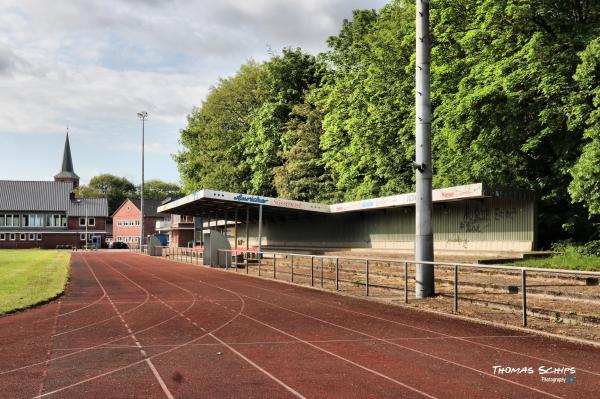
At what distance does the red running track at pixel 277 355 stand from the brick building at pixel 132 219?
96696mm

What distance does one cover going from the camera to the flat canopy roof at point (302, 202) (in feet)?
71.4

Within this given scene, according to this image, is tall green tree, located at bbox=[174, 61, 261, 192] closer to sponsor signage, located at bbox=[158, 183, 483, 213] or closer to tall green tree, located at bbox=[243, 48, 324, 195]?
tall green tree, located at bbox=[243, 48, 324, 195]

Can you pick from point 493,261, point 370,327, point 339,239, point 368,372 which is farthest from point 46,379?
point 339,239

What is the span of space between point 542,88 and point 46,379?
17.0m

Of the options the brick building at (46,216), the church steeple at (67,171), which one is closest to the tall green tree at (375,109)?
the brick building at (46,216)

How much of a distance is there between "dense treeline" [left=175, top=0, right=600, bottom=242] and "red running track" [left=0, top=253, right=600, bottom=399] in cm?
913

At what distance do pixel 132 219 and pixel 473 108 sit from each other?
3748 inches

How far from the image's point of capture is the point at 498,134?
20875 millimetres

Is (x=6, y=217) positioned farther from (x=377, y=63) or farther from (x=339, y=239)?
(x=377, y=63)

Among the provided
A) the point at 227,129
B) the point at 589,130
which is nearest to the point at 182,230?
the point at 227,129

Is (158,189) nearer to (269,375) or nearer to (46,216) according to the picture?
(46,216)

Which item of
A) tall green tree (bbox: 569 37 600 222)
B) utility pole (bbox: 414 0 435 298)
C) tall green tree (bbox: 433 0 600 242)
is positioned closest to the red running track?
utility pole (bbox: 414 0 435 298)

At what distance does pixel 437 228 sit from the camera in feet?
87.1

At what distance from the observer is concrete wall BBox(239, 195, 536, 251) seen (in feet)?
71.9
